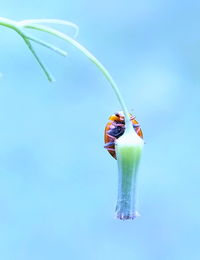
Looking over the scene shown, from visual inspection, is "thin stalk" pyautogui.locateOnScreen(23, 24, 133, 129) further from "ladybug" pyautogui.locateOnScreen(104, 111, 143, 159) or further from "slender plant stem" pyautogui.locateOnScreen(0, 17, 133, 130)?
"ladybug" pyautogui.locateOnScreen(104, 111, 143, 159)

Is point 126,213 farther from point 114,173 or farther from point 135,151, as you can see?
point 114,173

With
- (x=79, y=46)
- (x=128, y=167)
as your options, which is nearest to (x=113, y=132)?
(x=128, y=167)

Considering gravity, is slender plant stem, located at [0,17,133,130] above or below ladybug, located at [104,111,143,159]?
below

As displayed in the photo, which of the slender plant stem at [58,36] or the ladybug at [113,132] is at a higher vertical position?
the ladybug at [113,132]

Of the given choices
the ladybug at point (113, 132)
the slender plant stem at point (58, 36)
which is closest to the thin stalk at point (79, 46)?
the slender plant stem at point (58, 36)

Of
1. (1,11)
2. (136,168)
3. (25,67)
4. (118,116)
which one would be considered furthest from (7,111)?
(136,168)

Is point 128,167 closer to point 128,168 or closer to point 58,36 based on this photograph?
point 128,168

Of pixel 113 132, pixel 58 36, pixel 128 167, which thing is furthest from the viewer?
pixel 113 132

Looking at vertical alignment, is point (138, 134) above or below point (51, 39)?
below

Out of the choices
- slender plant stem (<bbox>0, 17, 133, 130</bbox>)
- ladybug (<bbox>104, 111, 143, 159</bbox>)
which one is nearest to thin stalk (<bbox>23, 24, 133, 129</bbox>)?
slender plant stem (<bbox>0, 17, 133, 130</bbox>)

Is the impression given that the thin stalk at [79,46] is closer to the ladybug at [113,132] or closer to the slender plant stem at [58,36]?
the slender plant stem at [58,36]

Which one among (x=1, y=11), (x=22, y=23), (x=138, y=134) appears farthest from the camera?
(x=1, y=11)
